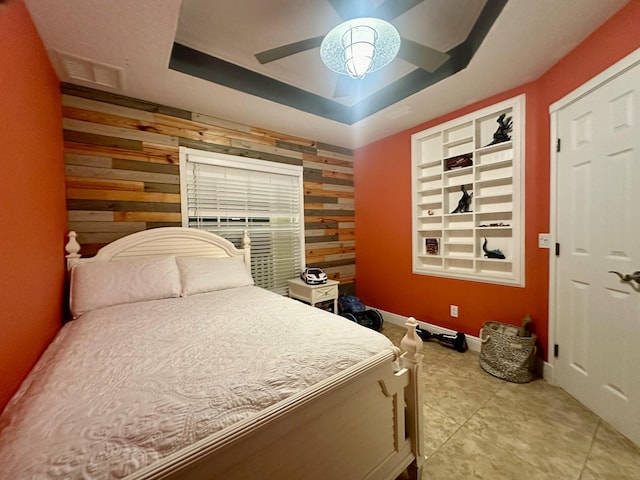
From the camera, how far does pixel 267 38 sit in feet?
6.22

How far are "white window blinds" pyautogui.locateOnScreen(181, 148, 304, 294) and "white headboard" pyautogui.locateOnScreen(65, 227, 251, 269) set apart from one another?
0.56 feet

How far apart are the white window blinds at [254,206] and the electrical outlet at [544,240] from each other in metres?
2.35

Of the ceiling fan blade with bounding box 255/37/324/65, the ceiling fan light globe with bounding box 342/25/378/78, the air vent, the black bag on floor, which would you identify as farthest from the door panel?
the air vent

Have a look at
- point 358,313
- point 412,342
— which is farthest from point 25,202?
point 358,313

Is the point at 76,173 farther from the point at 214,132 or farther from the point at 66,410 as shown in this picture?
the point at 66,410

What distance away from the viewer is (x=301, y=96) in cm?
251

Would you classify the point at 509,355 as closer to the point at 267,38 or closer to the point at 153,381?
the point at 153,381

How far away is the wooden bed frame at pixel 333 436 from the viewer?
659 mm

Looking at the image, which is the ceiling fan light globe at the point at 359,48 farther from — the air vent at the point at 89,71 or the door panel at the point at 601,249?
the air vent at the point at 89,71

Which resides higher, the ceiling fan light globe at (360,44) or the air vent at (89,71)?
the air vent at (89,71)

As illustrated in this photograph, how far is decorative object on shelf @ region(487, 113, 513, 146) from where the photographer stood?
226 centimetres

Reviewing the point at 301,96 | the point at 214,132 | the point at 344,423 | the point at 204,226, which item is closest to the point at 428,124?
the point at 301,96

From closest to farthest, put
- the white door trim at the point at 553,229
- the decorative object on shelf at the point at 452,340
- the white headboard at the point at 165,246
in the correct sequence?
1. the white door trim at the point at 553,229
2. the white headboard at the point at 165,246
3. the decorative object on shelf at the point at 452,340

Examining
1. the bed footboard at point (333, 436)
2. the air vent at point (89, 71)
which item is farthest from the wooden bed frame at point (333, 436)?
the air vent at point (89, 71)
